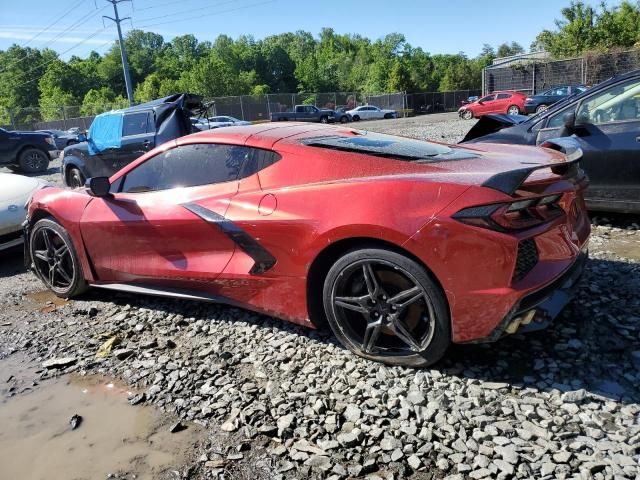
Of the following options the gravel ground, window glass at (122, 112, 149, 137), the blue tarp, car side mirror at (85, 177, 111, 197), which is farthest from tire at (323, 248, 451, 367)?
the blue tarp

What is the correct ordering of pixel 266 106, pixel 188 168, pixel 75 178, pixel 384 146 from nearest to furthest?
pixel 384 146 < pixel 188 168 < pixel 75 178 < pixel 266 106

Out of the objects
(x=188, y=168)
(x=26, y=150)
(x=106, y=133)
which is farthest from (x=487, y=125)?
(x=26, y=150)

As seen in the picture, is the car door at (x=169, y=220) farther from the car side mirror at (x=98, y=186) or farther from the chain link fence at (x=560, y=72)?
the chain link fence at (x=560, y=72)

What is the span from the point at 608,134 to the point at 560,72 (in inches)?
1342

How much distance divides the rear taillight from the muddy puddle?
1.77m

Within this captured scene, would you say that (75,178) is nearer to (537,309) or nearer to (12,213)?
(12,213)

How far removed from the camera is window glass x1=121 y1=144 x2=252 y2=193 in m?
3.51

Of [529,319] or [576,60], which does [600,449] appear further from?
[576,60]

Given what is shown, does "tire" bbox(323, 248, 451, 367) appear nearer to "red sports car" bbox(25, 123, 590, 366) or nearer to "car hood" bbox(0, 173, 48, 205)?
"red sports car" bbox(25, 123, 590, 366)

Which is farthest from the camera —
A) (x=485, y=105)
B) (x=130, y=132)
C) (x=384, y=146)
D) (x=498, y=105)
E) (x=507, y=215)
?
(x=485, y=105)

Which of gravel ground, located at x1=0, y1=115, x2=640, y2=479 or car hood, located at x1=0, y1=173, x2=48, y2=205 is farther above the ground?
car hood, located at x1=0, y1=173, x2=48, y2=205

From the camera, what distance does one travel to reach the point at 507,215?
101 inches

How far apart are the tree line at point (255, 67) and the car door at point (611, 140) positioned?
3859 cm

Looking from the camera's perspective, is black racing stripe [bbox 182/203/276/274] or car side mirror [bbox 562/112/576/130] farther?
car side mirror [bbox 562/112/576/130]
